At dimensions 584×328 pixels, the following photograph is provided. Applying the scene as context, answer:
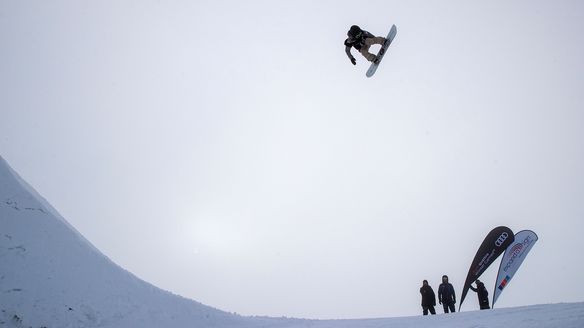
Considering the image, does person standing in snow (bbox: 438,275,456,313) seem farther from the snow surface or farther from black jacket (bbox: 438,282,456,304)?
the snow surface

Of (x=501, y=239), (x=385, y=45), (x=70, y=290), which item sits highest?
(x=385, y=45)

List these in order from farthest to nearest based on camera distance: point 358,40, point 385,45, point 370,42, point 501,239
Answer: point 501,239
point 385,45
point 370,42
point 358,40

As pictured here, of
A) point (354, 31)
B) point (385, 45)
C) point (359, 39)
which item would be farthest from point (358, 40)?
point (385, 45)

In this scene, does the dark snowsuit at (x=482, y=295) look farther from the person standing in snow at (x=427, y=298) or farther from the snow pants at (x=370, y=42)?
the snow pants at (x=370, y=42)

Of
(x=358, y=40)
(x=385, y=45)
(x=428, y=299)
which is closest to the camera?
(x=358, y=40)

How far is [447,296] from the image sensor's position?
10703mm

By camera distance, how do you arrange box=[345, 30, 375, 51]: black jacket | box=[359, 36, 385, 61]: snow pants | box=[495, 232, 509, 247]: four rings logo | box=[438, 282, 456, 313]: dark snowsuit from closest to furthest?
box=[345, 30, 375, 51]: black jacket → box=[359, 36, 385, 61]: snow pants → box=[438, 282, 456, 313]: dark snowsuit → box=[495, 232, 509, 247]: four rings logo

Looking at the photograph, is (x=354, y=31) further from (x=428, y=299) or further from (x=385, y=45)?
(x=428, y=299)

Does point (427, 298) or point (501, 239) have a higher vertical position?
point (501, 239)

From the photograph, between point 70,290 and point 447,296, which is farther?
point 447,296

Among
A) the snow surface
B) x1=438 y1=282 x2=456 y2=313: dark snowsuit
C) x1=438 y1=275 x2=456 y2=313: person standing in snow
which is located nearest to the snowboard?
x1=438 y1=275 x2=456 y2=313: person standing in snow

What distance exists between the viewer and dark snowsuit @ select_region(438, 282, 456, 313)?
10688 mm

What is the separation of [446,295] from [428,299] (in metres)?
0.55

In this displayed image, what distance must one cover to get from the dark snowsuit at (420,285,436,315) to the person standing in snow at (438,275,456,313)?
258 millimetres
